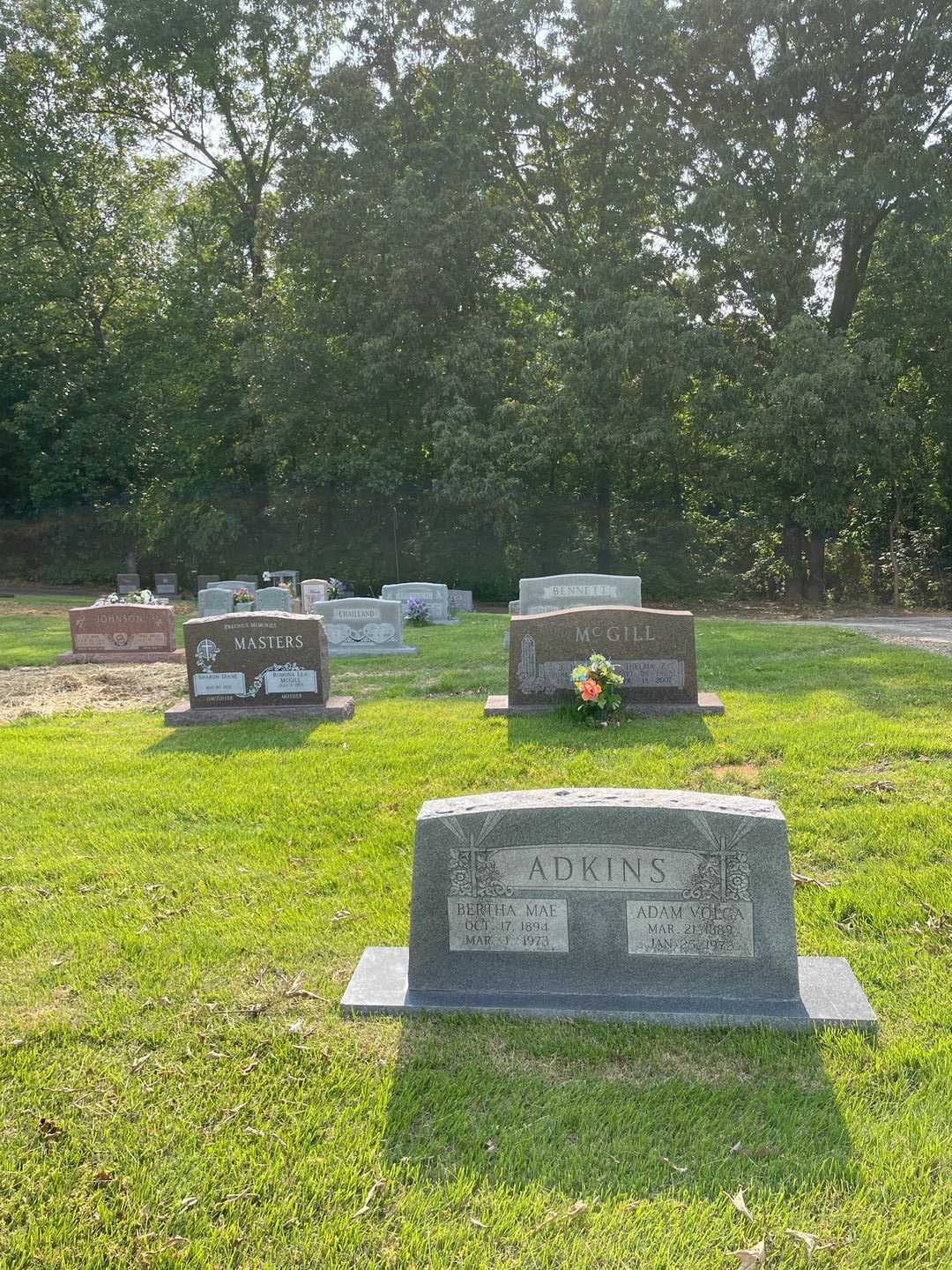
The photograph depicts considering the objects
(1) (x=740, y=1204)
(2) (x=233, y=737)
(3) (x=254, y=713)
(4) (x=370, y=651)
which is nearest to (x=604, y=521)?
(4) (x=370, y=651)

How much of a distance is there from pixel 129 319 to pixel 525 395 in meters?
14.4

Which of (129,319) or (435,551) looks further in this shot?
(129,319)

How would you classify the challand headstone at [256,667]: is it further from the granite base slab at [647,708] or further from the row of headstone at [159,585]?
the row of headstone at [159,585]

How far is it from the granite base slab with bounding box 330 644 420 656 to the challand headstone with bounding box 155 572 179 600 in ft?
48.1

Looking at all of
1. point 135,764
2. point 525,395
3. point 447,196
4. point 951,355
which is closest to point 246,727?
point 135,764

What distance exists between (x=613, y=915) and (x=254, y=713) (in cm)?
553

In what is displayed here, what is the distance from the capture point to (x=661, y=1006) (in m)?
3.07

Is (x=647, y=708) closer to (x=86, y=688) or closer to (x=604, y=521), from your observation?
(x=86, y=688)

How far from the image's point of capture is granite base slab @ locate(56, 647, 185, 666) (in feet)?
39.0

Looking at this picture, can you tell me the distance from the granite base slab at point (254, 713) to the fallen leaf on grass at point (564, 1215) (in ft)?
18.9

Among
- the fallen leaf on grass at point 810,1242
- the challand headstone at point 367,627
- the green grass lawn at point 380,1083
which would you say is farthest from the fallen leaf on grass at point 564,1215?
the challand headstone at point 367,627

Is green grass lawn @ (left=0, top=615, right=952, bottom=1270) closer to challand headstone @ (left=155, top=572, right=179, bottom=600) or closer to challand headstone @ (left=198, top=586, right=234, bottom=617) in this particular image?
challand headstone @ (left=198, top=586, right=234, bottom=617)

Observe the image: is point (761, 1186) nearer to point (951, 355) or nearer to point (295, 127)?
point (951, 355)

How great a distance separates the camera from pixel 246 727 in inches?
299
